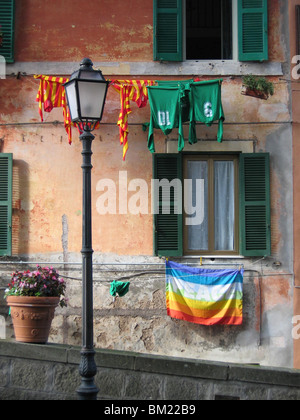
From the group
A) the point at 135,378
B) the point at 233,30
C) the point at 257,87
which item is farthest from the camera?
the point at 233,30

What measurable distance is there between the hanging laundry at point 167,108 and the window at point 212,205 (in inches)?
21.2

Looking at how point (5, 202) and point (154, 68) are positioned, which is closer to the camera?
point (5, 202)

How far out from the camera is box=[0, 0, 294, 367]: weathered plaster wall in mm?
11695

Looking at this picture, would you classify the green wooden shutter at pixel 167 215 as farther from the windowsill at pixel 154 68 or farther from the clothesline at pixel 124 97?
the windowsill at pixel 154 68

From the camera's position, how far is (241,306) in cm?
1159

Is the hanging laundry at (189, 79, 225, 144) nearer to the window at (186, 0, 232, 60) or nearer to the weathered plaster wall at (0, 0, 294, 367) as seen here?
the weathered plaster wall at (0, 0, 294, 367)

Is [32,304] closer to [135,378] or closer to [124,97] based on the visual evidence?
[135,378]

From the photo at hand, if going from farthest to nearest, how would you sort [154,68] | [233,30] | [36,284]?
1. [233,30]
2. [154,68]
3. [36,284]

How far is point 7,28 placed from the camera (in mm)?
11992

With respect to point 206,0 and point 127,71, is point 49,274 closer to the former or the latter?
point 127,71

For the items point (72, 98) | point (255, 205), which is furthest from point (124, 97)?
point (72, 98)

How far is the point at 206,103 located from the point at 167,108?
590mm

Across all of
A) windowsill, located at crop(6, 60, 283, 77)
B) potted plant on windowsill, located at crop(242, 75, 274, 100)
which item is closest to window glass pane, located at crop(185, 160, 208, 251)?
potted plant on windowsill, located at crop(242, 75, 274, 100)

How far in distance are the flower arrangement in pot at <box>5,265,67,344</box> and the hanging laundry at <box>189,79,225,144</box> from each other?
3.27 metres
